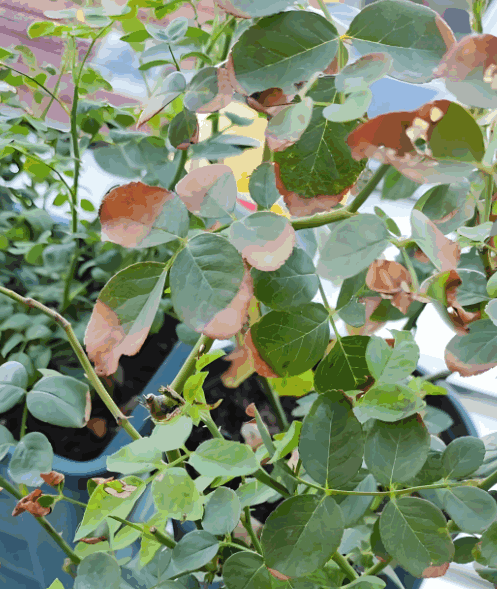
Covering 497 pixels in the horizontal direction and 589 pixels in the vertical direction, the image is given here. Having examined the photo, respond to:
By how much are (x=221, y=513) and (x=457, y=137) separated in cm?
18

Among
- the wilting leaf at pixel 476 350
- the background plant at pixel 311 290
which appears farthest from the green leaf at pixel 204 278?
the wilting leaf at pixel 476 350

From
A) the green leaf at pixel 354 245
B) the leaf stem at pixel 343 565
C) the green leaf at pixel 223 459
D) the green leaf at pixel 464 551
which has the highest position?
the green leaf at pixel 354 245

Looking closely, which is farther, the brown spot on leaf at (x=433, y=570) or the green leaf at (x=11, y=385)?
the green leaf at (x=11, y=385)

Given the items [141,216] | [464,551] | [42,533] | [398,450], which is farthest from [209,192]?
[42,533]

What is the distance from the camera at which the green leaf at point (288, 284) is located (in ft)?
0.74

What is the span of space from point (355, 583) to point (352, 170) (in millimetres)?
195

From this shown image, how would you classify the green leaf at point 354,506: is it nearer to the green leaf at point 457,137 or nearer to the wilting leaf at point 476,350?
the wilting leaf at point 476,350

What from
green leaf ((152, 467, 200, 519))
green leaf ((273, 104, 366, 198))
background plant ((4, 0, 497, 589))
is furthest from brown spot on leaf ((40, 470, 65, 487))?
green leaf ((273, 104, 366, 198))

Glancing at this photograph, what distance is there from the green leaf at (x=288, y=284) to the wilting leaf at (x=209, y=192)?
40 mm

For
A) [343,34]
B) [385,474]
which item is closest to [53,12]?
[343,34]

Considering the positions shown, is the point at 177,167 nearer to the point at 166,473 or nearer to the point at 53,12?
the point at 53,12

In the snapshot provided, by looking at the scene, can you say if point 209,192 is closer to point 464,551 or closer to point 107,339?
point 107,339

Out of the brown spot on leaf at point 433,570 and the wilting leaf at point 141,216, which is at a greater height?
the wilting leaf at point 141,216

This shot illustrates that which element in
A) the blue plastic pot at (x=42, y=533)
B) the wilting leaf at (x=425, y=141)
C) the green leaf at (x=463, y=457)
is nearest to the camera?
the wilting leaf at (x=425, y=141)
